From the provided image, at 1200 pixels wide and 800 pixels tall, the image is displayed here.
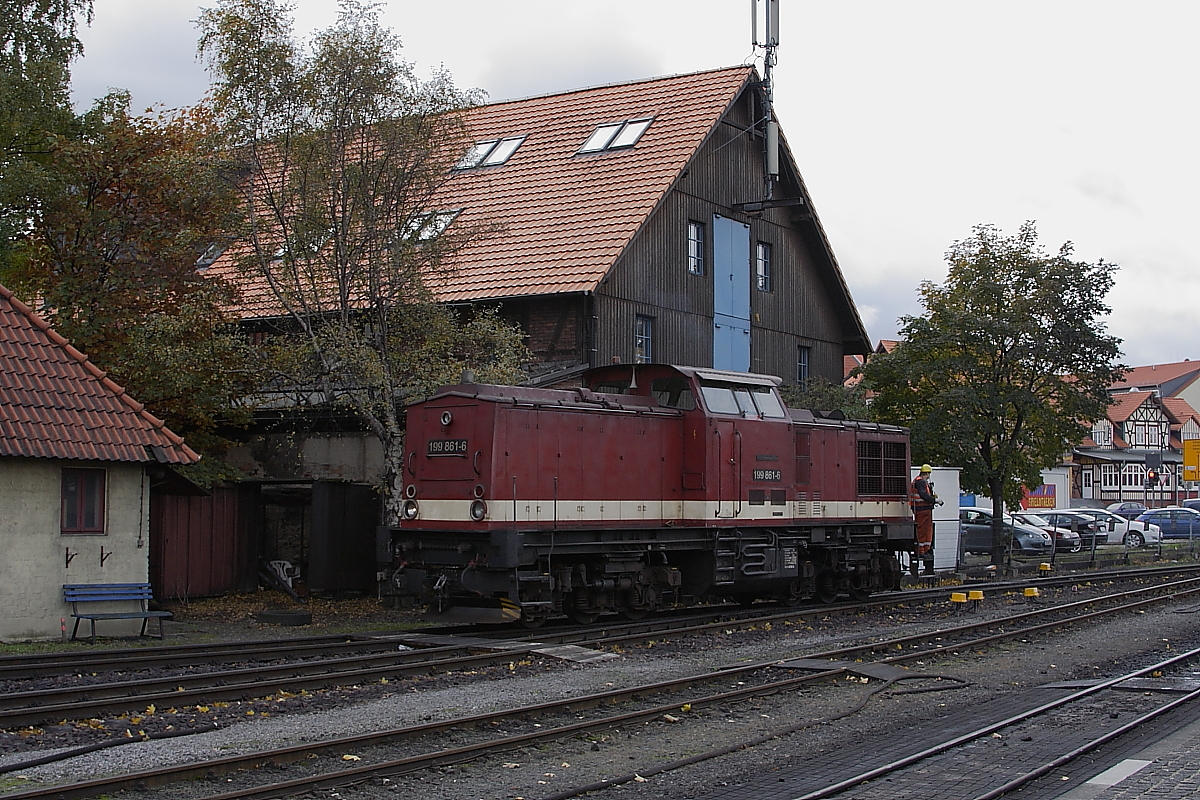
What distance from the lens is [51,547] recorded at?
16.9 meters

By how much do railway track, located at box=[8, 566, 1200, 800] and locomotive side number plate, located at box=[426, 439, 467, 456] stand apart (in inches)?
209

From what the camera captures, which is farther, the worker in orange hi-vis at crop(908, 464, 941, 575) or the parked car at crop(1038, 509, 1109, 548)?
the parked car at crop(1038, 509, 1109, 548)

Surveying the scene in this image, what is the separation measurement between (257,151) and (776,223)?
16.5m

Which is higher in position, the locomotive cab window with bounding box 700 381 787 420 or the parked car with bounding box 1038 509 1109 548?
the locomotive cab window with bounding box 700 381 787 420

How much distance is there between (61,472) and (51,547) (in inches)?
41.0

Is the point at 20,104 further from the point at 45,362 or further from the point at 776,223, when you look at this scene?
the point at 776,223

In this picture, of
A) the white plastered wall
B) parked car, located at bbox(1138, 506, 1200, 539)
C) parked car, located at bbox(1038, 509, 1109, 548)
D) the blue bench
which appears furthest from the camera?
parked car, located at bbox(1138, 506, 1200, 539)

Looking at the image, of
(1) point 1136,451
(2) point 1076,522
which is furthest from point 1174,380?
(2) point 1076,522

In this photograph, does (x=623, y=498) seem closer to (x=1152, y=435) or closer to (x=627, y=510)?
(x=627, y=510)

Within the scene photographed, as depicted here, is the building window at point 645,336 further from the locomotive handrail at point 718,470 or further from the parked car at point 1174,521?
the parked car at point 1174,521

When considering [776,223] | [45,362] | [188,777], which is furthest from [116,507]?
[776,223]

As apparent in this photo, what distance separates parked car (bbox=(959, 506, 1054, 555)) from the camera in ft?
126

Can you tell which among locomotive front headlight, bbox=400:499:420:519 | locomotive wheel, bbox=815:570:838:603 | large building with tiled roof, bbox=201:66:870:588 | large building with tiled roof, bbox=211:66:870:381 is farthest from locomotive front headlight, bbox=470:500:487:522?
locomotive wheel, bbox=815:570:838:603

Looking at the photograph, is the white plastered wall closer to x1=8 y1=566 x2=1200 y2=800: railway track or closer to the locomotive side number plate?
the locomotive side number plate
